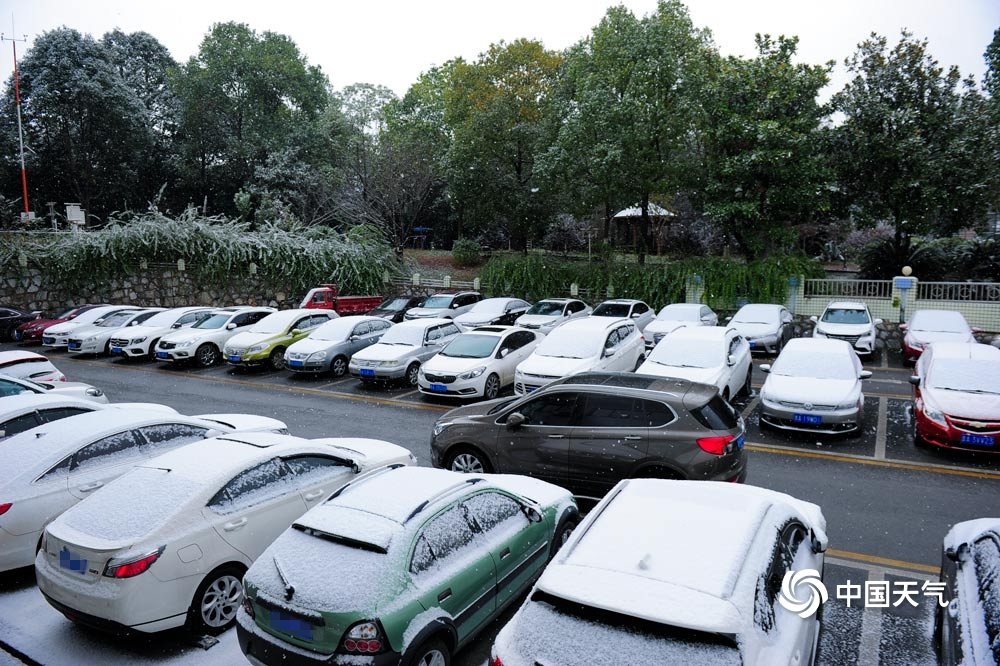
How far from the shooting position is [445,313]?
874 inches

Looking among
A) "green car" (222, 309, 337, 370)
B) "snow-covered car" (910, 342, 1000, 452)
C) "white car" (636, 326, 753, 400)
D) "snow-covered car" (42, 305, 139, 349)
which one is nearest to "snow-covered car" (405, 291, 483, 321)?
"green car" (222, 309, 337, 370)

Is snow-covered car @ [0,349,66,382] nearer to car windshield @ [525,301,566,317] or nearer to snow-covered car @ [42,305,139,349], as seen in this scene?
snow-covered car @ [42,305,139,349]

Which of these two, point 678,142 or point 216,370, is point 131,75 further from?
point 678,142

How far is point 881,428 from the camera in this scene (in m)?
11.4

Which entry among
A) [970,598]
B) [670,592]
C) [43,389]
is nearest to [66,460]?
[43,389]

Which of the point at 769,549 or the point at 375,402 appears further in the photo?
the point at 375,402

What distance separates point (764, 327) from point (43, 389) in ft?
53.7

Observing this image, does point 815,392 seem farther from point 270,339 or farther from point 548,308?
point 270,339

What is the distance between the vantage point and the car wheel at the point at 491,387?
13719mm

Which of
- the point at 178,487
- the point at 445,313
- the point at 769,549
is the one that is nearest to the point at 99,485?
the point at 178,487

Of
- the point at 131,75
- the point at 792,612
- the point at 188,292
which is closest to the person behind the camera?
the point at 792,612

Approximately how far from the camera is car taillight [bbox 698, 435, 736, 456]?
290 inches

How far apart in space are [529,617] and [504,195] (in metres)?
26.1

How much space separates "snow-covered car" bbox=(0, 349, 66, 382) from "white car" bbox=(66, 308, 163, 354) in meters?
6.75
